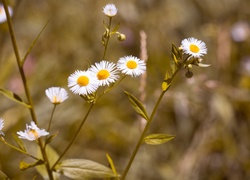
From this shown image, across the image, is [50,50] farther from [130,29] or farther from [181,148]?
[181,148]

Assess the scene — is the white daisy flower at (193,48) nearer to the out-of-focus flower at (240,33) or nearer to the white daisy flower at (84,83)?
the white daisy flower at (84,83)

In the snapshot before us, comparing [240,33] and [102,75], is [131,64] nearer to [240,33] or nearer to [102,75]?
[102,75]

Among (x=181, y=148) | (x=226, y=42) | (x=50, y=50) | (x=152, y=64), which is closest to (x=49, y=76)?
(x=50, y=50)

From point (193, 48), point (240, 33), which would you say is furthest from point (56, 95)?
point (240, 33)

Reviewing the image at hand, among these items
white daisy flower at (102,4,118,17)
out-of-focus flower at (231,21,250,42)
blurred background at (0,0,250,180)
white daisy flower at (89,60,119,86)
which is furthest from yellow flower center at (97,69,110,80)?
out-of-focus flower at (231,21,250,42)

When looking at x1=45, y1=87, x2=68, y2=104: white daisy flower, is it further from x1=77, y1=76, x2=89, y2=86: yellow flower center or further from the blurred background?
the blurred background

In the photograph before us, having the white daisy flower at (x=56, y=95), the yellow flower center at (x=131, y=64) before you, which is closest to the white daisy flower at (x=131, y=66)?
the yellow flower center at (x=131, y=64)
